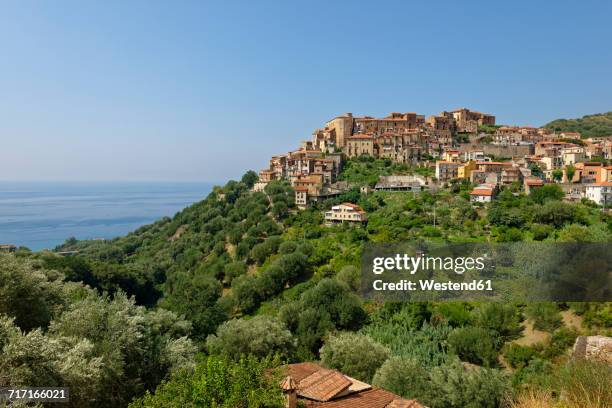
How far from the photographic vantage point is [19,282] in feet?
32.9

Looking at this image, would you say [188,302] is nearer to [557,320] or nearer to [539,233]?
[557,320]

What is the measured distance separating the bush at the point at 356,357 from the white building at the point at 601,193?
105 feet

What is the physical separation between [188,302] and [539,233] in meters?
25.1

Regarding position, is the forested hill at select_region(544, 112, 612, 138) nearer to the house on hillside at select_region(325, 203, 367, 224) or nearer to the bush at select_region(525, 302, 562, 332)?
the house on hillside at select_region(325, 203, 367, 224)

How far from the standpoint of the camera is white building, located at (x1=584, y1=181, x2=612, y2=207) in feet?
120

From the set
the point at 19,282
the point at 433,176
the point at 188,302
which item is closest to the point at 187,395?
the point at 19,282

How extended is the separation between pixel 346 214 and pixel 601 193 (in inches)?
918

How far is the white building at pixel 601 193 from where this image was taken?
36438mm

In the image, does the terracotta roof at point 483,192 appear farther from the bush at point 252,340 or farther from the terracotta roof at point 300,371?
the terracotta roof at point 300,371

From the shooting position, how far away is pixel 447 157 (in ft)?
178

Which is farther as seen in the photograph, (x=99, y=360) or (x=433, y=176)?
(x=433, y=176)

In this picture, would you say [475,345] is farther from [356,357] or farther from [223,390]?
[223,390]

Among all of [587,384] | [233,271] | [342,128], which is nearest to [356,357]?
[587,384]

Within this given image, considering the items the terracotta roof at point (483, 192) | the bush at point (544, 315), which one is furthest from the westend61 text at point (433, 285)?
the terracotta roof at point (483, 192)
